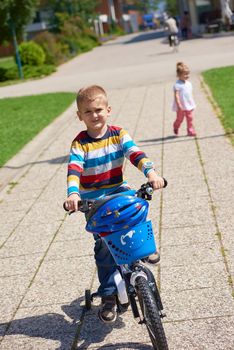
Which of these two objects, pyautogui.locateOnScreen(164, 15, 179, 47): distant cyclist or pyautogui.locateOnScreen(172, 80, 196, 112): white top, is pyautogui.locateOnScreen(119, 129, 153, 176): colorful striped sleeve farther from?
pyautogui.locateOnScreen(164, 15, 179, 47): distant cyclist

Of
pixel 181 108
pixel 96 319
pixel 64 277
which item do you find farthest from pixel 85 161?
pixel 181 108

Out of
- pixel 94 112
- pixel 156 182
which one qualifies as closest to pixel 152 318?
pixel 156 182

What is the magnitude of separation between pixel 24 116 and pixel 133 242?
14256 mm

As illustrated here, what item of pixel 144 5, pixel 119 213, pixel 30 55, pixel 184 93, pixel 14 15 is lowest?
pixel 144 5

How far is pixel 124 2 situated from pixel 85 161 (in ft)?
393

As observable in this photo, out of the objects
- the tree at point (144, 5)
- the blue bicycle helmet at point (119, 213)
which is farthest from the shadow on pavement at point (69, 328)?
the tree at point (144, 5)

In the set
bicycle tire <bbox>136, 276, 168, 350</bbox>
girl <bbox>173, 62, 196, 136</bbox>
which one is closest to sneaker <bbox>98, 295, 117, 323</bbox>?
bicycle tire <bbox>136, 276, 168, 350</bbox>

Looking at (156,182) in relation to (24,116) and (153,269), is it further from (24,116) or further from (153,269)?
(24,116)

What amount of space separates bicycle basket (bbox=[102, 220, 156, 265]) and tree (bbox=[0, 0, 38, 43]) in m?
29.2

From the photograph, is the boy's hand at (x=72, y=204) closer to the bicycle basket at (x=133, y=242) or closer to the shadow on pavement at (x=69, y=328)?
the bicycle basket at (x=133, y=242)

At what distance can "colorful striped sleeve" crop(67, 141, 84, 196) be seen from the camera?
4188 millimetres

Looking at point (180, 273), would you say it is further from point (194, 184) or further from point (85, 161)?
point (194, 184)

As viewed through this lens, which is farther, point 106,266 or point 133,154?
point 106,266

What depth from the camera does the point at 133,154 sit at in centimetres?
432
